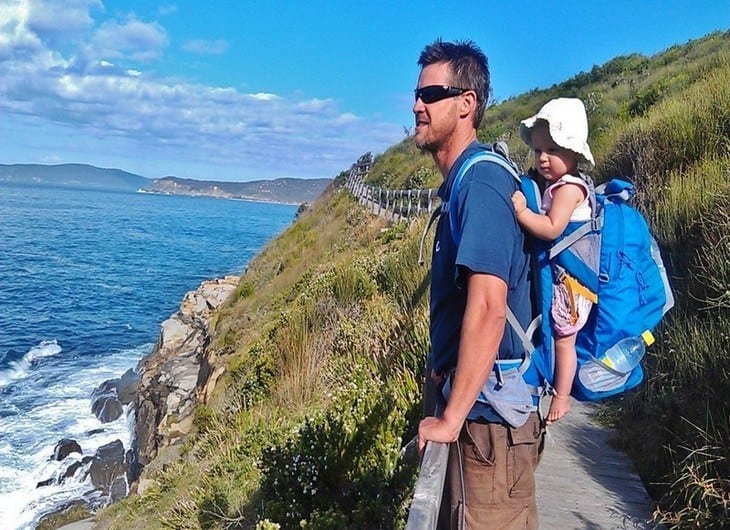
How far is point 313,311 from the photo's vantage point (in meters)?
9.54

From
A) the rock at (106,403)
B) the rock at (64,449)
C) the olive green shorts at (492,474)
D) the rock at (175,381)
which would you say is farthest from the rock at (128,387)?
the olive green shorts at (492,474)

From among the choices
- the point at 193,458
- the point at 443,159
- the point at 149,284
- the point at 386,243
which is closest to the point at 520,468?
the point at 443,159

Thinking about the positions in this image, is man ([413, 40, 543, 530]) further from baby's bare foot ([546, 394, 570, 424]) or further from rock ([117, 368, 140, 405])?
rock ([117, 368, 140, 405])

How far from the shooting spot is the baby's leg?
234 centimetres

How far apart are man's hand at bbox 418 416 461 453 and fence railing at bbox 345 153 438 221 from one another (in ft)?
34.9

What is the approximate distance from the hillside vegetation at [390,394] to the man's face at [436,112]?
2156mm

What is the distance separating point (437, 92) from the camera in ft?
7.36

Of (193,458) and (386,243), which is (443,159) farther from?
(386,243)

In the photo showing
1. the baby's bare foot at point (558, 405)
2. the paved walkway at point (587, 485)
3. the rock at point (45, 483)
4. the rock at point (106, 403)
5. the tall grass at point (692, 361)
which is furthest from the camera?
the rock at point (106, 403)

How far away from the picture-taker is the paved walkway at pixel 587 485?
3.70 m

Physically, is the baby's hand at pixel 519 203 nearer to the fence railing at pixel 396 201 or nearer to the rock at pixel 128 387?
the fence railing at pixel 396 201

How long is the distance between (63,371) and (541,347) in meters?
25.4

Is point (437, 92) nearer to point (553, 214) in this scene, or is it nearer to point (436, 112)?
point (436, 112)

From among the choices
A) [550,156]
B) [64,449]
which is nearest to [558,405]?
[550,156]
